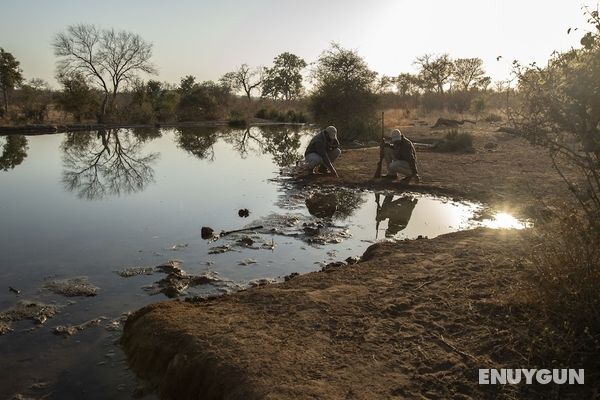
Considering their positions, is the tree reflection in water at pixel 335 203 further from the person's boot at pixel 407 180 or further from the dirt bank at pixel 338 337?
the dirt bank at pixel 338 337

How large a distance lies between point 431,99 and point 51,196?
1643 inches

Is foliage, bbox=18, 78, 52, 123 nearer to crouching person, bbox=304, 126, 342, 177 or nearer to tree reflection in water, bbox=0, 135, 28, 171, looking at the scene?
tree reflection in water, bbox=0, 135, 28, 171

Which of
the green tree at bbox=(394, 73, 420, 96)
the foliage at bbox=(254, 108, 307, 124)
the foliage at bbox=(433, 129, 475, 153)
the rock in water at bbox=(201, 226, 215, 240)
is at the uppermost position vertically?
the green tree at bbox=(394, 73, 420, 96)

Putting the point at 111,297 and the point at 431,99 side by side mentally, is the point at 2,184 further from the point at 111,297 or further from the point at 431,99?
the point at 431,99

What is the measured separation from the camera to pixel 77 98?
36.2 m

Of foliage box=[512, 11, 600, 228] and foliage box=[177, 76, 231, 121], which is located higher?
foliage box=[177, 76, 231, 121]

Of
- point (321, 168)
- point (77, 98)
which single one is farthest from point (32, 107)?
point (321, 168)

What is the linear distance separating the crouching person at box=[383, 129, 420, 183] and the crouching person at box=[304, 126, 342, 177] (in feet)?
5.51

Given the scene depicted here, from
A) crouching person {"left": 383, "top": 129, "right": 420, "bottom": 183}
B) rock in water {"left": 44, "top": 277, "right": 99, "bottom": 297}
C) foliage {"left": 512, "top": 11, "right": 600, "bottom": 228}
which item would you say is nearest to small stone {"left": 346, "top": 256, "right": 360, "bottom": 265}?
foliage {"left": 512, "top": 11, "right": 600, "bottom": 228}

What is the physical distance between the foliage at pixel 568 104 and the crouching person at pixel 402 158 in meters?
8.00

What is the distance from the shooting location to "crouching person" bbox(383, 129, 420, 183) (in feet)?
38.7

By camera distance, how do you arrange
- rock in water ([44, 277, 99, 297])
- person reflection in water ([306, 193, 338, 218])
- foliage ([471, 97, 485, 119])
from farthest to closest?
foliage ([471, 97, 485, 119]), person reflection in water ([306, 193, 338, 218]), rock in water ([44, 277, 99, 297])

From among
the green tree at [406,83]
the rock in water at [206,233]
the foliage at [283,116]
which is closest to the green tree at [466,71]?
the green tree at [406,83]

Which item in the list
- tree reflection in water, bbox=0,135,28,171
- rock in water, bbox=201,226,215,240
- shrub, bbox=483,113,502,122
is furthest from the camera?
shrub, bbox=483,113,502,122
